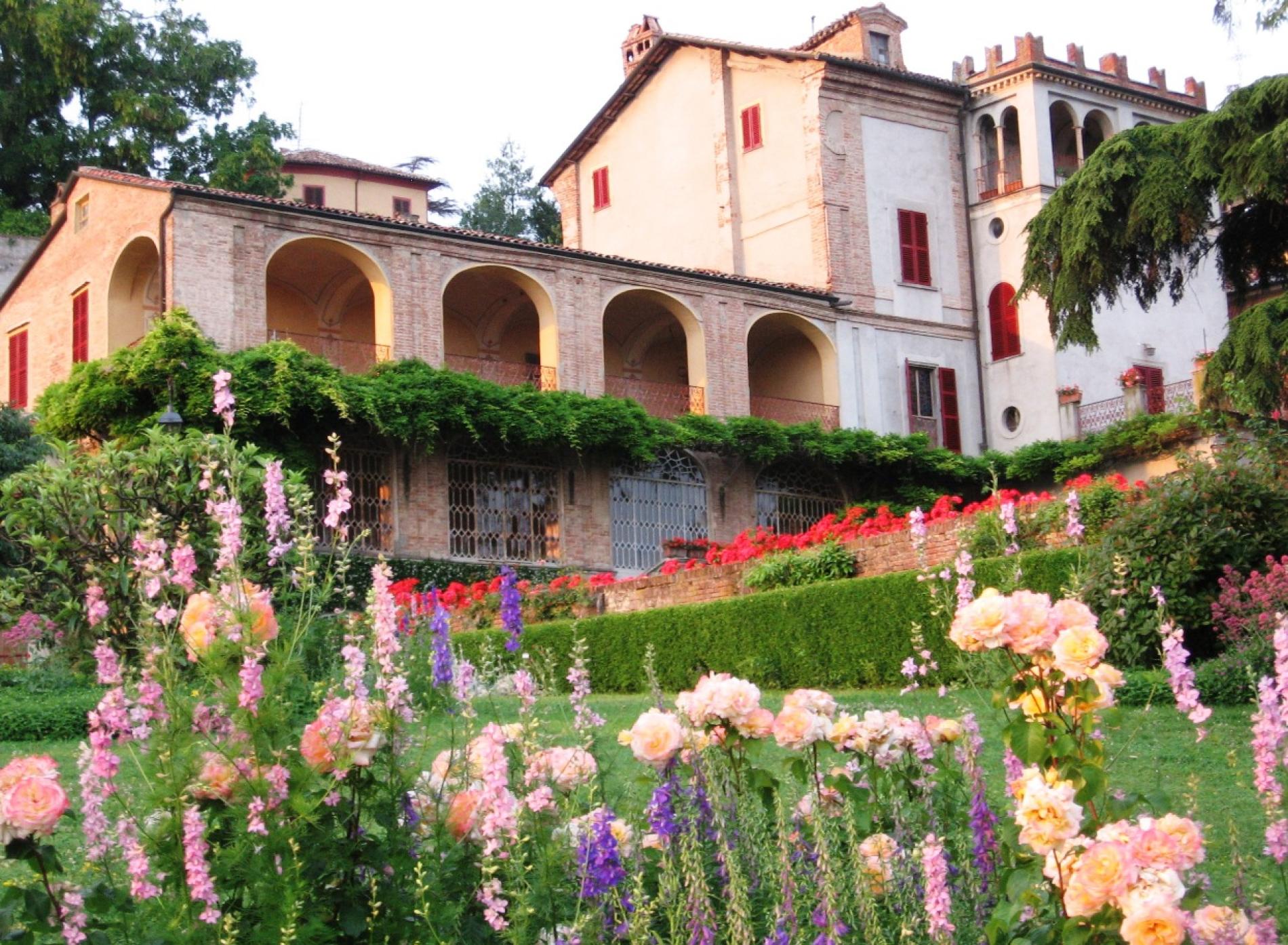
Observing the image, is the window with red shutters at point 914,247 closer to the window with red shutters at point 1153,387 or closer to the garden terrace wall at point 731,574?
the window with red shutters at point 1153,387

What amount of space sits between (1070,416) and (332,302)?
43.5 feet

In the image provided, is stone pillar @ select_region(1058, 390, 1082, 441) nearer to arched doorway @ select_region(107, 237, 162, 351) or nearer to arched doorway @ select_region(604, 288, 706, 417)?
arched doorway @ select_region(604, 288, 706, 417)

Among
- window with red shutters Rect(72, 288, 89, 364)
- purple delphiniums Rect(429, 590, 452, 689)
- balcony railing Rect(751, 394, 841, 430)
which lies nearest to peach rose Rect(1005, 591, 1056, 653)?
purple delphiniums Rect(429, 590, 452, 689)

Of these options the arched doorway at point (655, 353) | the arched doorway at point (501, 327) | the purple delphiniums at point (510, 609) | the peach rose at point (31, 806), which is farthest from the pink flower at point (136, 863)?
the arched doorway at point (655, 353)

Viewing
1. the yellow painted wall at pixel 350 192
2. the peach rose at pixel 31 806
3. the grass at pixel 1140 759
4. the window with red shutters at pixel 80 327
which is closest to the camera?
the peach rose at pixel 31 806

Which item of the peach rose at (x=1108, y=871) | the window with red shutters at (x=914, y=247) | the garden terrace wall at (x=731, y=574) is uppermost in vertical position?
the window with red shutters at (x=914, y=247)

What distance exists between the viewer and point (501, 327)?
29.3 meters

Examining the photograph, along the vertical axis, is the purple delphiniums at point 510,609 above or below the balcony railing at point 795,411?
below

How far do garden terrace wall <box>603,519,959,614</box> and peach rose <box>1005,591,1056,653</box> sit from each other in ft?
39.8

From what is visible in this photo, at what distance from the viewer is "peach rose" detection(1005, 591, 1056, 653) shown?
12.4 feet

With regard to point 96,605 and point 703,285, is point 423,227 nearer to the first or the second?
point 703,285

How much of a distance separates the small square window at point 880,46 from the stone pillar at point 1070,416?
7710 millimetres

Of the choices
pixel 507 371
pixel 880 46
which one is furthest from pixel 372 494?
pixel 880 46

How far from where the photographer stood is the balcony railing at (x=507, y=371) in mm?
25859
